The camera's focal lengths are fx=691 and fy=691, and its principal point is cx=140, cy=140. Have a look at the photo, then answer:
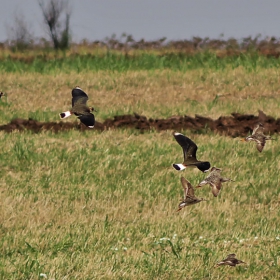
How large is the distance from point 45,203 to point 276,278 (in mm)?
2916

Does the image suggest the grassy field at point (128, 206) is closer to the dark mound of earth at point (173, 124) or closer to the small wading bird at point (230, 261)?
the small wading bird at point (230, 261)

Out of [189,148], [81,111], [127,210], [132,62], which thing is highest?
[81,111]

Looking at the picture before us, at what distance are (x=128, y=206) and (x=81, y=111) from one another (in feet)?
9.23

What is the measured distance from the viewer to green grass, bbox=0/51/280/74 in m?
19.6

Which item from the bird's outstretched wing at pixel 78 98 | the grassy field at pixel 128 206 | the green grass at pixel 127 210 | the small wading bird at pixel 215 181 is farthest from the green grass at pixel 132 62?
the small wading bird at pixel 215 181

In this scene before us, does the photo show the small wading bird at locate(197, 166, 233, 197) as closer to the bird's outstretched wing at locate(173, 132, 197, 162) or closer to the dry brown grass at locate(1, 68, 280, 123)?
the bird's outstretched wing at locate(173, 132, 197, 162)

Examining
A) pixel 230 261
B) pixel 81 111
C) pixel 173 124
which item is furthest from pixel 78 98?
pixel 173 124

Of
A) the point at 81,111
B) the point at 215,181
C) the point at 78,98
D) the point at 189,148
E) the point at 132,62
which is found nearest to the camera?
the point at 189,148

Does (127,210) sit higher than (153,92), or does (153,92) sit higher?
(153,92)

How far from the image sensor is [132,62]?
20.3m

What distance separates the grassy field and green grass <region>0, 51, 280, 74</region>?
18.6ft

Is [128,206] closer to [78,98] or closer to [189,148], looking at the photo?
[78,98]

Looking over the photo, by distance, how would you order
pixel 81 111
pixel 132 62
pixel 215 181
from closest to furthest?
pixel 215 181, pixel 81 111, pixel 132 62

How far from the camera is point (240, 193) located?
8.19 meters
